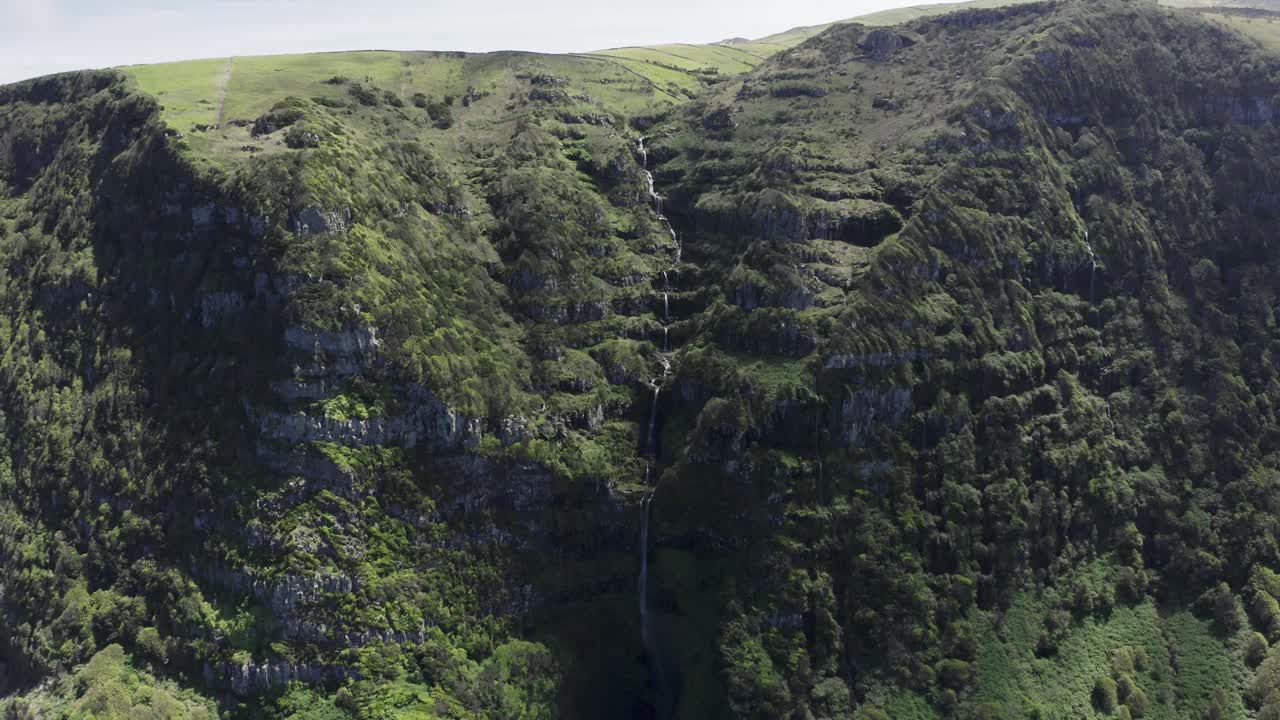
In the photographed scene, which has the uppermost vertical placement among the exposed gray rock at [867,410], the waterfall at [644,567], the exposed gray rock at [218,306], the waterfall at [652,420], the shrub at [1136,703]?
the exposed gray rock at [218,306]

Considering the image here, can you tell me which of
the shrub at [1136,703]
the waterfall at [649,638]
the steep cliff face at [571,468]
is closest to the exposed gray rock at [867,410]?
the steep cliff face at [571,468]

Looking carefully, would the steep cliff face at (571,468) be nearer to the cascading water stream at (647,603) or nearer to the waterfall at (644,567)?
the waterfall at (644,567)

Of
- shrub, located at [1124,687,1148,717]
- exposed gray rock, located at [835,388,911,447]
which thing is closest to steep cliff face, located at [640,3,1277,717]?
exposed gray rock, located at [835,388,911,447]

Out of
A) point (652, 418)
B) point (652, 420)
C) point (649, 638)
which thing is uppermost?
point (652, 418)

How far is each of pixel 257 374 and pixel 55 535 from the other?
172 feet

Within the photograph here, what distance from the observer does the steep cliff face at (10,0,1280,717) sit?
155 metres

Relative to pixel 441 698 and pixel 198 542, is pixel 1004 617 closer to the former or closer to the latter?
pixel 441 698

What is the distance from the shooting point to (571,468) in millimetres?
174375

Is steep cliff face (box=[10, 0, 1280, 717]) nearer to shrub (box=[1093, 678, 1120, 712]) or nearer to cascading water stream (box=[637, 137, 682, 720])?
shrub (box=[1093, 678, 1120, 712])

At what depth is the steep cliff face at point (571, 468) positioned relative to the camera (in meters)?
155

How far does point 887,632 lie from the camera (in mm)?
163375

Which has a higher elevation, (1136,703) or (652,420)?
(652,420)

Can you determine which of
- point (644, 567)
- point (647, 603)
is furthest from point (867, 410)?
point (647, 603)

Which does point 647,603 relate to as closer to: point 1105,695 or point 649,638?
point 649,638
